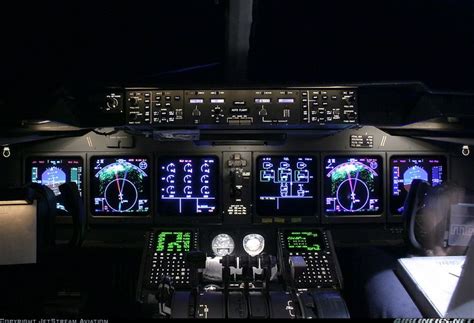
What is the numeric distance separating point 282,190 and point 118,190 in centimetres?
113

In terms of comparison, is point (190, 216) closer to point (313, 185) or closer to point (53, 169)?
point (313, 185)

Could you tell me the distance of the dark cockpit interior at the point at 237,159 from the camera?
2.76 metres

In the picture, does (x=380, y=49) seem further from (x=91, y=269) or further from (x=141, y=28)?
(x=91, y=269)

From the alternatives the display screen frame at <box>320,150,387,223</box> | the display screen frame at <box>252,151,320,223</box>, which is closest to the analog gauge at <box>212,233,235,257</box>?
the display screen frame at <box>252,151,320,223</box>

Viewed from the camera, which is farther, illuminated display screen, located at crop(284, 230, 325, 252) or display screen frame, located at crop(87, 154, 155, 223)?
display screen frame, located at crop(87, 154, 155, 223)

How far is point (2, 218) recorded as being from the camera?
2551 mm

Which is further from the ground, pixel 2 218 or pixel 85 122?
pixel 85 122

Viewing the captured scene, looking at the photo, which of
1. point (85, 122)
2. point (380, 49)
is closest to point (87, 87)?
point (85, 122)

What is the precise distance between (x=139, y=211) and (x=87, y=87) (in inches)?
41.0

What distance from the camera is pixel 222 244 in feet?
12.8

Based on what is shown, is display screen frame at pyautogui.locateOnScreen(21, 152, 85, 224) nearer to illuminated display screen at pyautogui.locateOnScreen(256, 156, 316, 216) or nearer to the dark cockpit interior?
the dark cockpit interior

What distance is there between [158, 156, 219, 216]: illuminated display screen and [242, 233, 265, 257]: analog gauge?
294 mm

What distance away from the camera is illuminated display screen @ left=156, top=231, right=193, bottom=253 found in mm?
3766

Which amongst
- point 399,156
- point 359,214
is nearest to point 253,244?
point 359,214
